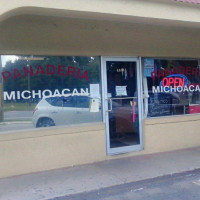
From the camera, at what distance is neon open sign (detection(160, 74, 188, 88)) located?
782 cm

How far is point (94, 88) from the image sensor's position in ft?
22.5

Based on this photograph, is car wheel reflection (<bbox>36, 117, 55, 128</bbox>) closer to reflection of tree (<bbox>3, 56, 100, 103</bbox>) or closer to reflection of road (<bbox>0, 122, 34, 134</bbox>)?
reflection of road (<bbox>0, 122, 34, 134</bbox>)

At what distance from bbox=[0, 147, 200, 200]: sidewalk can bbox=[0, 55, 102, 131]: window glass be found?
3.53 feet

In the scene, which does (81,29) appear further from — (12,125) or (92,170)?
(92,170)

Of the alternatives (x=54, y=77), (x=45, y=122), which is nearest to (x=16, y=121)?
(x=45, y=122)

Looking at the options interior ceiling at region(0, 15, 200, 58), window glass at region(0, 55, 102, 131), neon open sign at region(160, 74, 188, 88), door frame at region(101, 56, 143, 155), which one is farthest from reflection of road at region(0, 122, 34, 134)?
neon open sign at region(160, 74, 188, 88)

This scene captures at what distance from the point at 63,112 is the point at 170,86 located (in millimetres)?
3056

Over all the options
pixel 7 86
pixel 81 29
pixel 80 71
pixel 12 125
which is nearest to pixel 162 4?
pixel 81 29

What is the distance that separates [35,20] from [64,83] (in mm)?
1447

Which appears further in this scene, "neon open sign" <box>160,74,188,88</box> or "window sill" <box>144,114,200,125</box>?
"neon open sign" <box>160,74,188,88</box>

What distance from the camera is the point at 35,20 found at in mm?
6062

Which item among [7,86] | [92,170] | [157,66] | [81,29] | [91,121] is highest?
[81,29]

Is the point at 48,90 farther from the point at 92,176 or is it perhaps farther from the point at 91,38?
the point at 92,176

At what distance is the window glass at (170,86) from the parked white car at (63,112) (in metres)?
1.59
